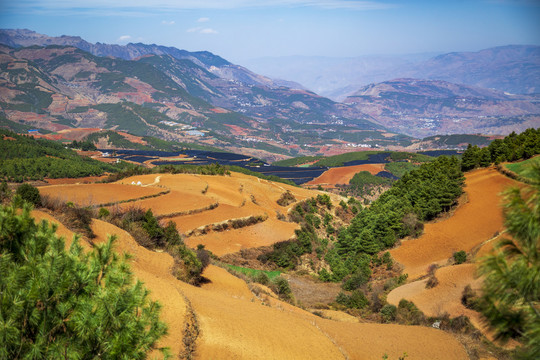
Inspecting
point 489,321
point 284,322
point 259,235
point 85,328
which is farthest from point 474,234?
point 85,328

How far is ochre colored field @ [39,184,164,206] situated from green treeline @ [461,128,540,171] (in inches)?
1413

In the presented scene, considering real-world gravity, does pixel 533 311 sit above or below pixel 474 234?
above

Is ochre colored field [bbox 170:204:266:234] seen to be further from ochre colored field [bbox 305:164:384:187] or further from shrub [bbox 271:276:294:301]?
ochre colored field [bbox 305:164:384:187]

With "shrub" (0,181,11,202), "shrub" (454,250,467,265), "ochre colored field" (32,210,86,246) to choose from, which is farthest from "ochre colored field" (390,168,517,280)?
"shrub" (0,181,11,202)

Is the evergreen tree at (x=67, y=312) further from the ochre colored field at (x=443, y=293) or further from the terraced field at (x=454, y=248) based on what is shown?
the ochre colored field at (x=443, y=293)

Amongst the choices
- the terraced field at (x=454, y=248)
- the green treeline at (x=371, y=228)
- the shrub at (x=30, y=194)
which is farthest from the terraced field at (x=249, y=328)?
the green treeline at (x=371, y=228)

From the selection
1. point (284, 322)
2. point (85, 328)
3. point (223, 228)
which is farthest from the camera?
point (223, 228)

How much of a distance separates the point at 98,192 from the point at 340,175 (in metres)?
63.3

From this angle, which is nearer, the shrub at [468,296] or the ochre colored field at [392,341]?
the ochre colored field at [392,341]

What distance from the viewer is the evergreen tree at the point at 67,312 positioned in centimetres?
616

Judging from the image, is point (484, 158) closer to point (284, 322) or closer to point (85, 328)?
point (284, 322)

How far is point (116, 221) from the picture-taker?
22.5m

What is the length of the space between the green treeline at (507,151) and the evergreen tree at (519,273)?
141 ft

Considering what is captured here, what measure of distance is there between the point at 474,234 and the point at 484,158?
21.5 meters
